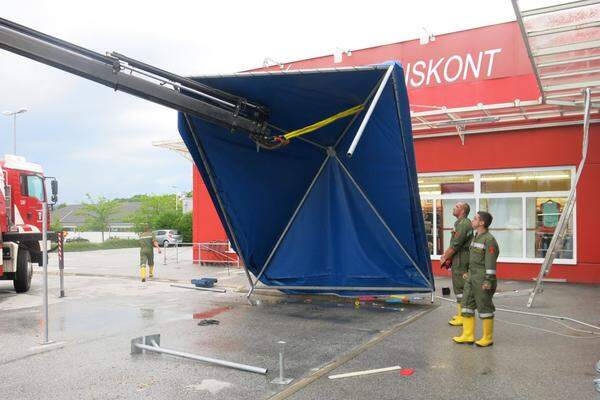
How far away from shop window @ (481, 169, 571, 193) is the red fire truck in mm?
10824

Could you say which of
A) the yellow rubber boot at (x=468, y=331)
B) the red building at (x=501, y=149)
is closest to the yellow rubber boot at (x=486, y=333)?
the yellow rubber boot at (x=468, y=331)

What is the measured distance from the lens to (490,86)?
502 inches

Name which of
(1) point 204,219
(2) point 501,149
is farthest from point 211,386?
(1) point 204,219

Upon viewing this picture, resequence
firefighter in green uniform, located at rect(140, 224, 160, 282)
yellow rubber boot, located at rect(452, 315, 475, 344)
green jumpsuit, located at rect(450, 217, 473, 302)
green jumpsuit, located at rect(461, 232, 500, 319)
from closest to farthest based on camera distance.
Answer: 1. green jumpsuit, located at rect(461, 232, 500, 319)
2. yellow rubber boot, located at rect(452, 315, 475, 344)
3. green jumpsuit, located at rect(450, 217, 473, 302)
4. firefighter in green uniform, located at rect(140, 224, 160, 282)

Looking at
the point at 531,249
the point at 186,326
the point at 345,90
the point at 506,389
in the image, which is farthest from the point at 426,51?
the point at 506,389

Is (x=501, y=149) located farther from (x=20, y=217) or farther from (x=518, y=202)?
(x=20, y=217)

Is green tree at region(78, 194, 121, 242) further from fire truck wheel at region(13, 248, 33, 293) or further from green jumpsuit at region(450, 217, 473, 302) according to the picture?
green jumpsuit at region(450, 217, 473, 302)

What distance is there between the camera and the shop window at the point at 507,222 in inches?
506

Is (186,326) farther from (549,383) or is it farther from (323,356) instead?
(549,383)

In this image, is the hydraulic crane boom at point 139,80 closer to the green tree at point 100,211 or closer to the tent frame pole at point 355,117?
the tent frame pole at point 355,117

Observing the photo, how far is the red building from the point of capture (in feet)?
38.8

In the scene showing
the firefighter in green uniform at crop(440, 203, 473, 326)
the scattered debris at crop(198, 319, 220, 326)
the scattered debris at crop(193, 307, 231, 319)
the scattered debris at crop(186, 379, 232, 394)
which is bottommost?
the scattered debris at crop(193, 307, 231, 319)

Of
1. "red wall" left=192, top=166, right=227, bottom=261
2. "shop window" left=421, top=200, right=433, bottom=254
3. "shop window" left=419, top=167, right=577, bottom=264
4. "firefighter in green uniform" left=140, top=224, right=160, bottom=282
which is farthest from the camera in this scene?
"red wall" left=192, top=166, right=227, bottom=261

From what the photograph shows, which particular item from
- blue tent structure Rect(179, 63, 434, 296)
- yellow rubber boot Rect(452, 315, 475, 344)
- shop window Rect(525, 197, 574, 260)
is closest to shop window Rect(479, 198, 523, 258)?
shop window Rect(525, 197, 574, 260)
